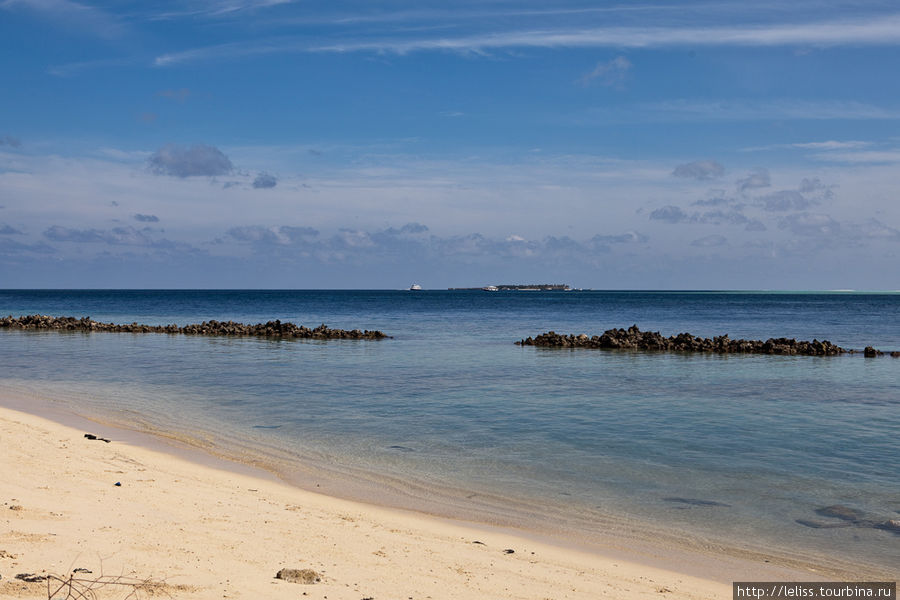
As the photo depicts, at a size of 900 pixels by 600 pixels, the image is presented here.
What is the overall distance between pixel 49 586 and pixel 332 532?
2.86 metres

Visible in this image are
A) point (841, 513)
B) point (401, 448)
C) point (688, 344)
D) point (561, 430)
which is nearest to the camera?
point (841, 513)

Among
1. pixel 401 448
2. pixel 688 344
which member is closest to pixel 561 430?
pixel 401 448

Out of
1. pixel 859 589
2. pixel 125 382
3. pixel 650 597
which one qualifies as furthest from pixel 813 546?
pixel 125 382

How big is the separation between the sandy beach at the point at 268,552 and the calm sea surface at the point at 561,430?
2.97ft

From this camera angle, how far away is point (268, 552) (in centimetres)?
666

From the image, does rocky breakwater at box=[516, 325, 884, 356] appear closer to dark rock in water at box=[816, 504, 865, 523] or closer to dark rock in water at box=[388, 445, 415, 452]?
dark rock in water at box=[388, 445, 415, 452]

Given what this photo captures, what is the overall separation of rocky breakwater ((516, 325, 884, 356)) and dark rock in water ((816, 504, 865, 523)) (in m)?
24.6

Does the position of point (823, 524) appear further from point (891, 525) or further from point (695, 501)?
point (695, 501)

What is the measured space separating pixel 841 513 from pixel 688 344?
26.0 metres

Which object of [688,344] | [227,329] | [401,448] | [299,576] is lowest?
[401,448]

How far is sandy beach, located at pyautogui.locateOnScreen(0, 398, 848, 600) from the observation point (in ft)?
19.0

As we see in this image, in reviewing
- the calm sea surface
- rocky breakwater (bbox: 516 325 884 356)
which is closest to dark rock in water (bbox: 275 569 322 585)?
the calm sea surface

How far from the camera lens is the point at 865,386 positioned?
2059 cm

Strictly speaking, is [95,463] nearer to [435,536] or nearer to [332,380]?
[435,536]
